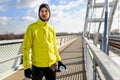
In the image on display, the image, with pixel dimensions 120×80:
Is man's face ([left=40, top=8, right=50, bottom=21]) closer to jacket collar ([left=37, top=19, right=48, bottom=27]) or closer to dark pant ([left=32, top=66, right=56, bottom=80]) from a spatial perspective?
jacket collar ([left=37, top=19, right=48, bottom=27])

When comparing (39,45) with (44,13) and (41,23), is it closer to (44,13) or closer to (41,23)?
(41,23)

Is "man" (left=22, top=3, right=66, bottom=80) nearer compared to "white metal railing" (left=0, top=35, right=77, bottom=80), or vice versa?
"man" (left=22, top=3, right=66, bottom=80)

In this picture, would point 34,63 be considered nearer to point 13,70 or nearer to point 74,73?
point 74,73

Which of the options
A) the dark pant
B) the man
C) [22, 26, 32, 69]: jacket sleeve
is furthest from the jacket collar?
the dark pant

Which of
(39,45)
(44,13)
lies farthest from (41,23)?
(39,45)

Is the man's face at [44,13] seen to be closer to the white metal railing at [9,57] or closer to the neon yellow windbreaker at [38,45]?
the neon yellow windbreaker at [38,45]

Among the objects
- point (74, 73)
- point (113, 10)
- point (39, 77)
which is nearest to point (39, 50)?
point (39, 77)

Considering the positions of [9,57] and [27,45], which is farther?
[9,57]

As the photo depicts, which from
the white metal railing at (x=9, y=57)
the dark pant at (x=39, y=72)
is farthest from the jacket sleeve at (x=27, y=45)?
the white metal railing at (x=9, y=57)

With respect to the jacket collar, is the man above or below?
below

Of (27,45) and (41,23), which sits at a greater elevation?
(41,23)

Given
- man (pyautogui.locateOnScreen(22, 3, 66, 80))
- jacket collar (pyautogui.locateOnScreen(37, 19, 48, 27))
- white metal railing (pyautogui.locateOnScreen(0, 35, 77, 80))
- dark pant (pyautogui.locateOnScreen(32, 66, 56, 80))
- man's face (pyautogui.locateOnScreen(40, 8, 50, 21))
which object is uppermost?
man's face (pyautogui.locateOnScreen(40, 8, 50, 21))

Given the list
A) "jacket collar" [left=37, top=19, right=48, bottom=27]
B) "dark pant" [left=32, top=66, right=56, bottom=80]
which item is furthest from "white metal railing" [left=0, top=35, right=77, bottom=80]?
"jacket collar" [left=37, top=19, right=48, bottom=27]

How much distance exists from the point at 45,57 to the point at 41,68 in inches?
6.4
